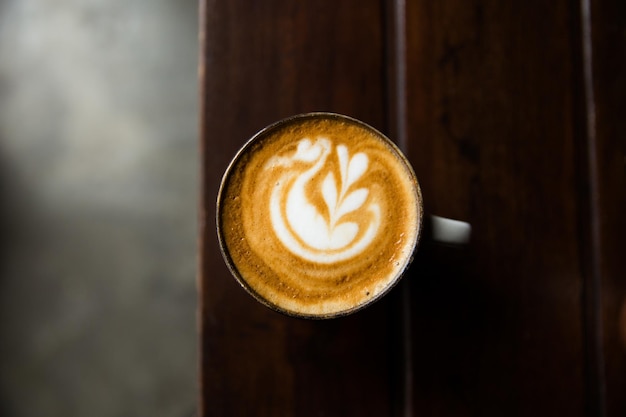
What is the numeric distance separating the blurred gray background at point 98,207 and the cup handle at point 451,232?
911 millimetres

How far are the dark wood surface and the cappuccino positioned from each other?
146mm

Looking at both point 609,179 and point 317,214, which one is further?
point 609,179

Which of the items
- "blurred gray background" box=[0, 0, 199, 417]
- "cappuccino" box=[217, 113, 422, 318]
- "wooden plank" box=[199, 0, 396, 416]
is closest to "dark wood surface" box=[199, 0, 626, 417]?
"wooden plank" box=[199, 0, 396, 416]

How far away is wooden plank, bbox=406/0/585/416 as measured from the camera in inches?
36.3

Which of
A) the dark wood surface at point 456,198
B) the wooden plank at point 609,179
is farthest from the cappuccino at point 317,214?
the wooden plank at point 609,179

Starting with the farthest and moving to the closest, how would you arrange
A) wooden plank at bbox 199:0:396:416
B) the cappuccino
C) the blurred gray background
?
1. the blurred gray background
2. wooden plank at bbox 199:0:396:416
3. the cappuccino

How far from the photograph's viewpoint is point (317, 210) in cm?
77

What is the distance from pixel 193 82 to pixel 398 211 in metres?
1.05

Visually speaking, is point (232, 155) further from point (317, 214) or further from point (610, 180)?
point (610, 180)

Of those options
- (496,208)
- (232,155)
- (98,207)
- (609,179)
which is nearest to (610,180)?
(609,179)

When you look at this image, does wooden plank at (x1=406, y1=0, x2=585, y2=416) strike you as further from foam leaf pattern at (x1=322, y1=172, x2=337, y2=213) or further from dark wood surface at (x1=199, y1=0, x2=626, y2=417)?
foam leaf pattern at (x1=322, y1=172, x2=337, y2=213)

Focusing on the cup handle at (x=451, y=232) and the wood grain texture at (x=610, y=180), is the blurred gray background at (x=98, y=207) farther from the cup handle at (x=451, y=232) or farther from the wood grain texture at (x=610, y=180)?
the wood grain texture at (x=610, y=180)

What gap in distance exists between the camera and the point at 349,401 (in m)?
0.91

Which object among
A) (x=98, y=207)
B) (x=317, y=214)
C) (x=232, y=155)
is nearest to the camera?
(x=317, y=214)
